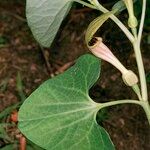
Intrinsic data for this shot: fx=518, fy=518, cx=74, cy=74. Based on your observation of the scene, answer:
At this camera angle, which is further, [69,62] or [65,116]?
[69,62]

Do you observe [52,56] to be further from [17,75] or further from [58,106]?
[58,106]

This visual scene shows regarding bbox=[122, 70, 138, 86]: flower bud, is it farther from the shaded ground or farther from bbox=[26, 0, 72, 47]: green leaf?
the shaded ground

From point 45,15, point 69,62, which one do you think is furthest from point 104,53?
point 69,62

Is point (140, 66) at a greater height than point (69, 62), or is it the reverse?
point (140, 66)

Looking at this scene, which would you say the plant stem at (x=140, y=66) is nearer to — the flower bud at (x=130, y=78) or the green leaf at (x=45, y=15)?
the flower bud at (x=130, y=78)

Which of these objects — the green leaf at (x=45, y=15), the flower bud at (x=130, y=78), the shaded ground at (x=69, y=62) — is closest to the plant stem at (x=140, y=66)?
the flower bud at (x=130, y=78)

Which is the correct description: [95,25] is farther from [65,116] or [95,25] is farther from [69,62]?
[69,62]

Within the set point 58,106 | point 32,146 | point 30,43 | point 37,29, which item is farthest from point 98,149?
point 30,43
